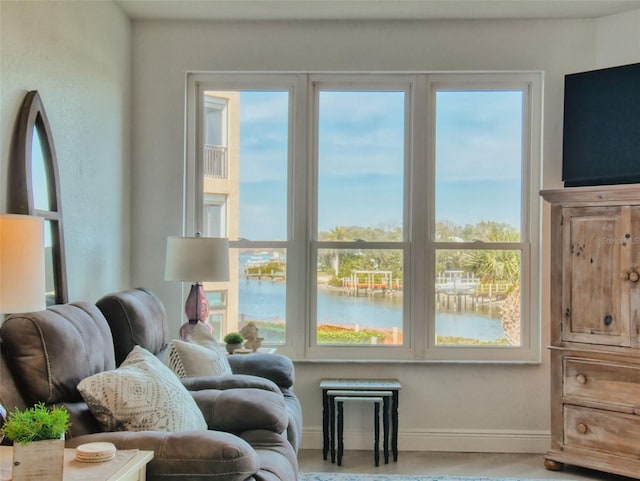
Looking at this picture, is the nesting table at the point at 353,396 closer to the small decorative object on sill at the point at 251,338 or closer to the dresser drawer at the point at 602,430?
the small decorative object on sill at the point at 251,338

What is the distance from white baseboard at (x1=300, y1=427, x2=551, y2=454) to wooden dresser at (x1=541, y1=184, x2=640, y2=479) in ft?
1.07

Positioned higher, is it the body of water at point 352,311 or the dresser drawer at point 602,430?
the body of water at point 352,311

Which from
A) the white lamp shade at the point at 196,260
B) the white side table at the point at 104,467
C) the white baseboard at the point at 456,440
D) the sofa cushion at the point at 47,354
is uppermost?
the white lamp shade at the point at 196,260

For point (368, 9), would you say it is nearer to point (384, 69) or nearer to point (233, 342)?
point (384, 69)

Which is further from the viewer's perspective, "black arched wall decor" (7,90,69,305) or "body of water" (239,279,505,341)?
"body of water" (239,279,505,341)

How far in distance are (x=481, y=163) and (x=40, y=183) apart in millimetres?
2643

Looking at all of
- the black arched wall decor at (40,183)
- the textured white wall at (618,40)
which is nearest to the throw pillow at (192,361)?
the black arched wall decor at (40,183)

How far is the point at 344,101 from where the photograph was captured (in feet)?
13.1

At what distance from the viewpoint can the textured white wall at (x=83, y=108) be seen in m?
2.44

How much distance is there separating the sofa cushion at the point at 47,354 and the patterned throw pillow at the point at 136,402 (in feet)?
0.29

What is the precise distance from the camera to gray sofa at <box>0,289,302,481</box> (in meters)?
1.72

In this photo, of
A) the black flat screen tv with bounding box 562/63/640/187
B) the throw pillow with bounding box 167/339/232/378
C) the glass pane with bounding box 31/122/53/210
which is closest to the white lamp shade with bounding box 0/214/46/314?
the glass pane with bounding box 31/122/53/210

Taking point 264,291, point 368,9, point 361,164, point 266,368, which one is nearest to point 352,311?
point 264,291

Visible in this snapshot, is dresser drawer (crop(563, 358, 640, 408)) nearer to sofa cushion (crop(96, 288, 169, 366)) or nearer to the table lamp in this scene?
the table lamp
